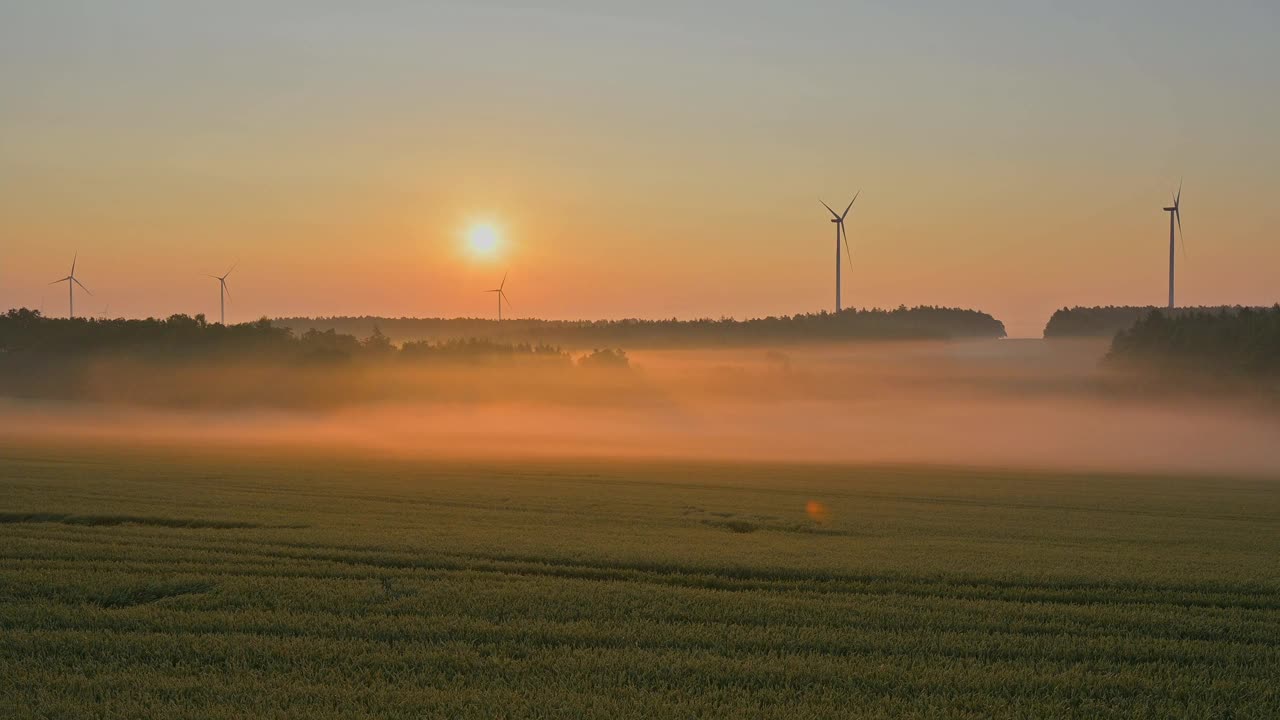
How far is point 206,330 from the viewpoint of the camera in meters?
128

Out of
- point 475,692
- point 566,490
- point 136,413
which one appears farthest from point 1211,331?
point 475,692

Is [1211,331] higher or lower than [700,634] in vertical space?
higher

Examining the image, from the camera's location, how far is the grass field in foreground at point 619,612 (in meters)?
9.87

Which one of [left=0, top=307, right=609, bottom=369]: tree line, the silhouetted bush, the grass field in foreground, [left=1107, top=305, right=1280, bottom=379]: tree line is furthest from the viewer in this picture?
the silhouetted bush

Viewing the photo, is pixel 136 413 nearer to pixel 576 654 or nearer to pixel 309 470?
pixel 309 470

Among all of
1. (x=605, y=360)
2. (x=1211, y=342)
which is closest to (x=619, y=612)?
(x=1211, y=342)

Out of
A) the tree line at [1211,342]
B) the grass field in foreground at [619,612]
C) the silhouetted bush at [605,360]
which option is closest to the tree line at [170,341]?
the silhouetted bush at [605,360]

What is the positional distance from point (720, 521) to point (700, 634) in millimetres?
11167

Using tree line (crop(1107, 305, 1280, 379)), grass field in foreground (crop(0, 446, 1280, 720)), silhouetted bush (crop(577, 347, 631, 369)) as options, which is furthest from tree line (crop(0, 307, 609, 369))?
grass field in foreground (crop(0, 446, 1280, 720))

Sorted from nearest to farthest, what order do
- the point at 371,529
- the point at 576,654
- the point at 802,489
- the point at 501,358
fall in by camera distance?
the point at 576,654 → the point at 371,529 → the point at 802,489 → the point at 501,358

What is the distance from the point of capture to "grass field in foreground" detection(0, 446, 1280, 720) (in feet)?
32.4

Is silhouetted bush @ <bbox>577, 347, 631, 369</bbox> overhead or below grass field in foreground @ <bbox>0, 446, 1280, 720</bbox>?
overhead

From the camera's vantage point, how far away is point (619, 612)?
12.9 meters

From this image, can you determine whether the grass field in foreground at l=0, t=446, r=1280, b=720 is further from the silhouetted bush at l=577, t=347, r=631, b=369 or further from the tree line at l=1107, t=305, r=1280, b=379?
the silhouetted bush at l=577, t=347, r=631, b=369
